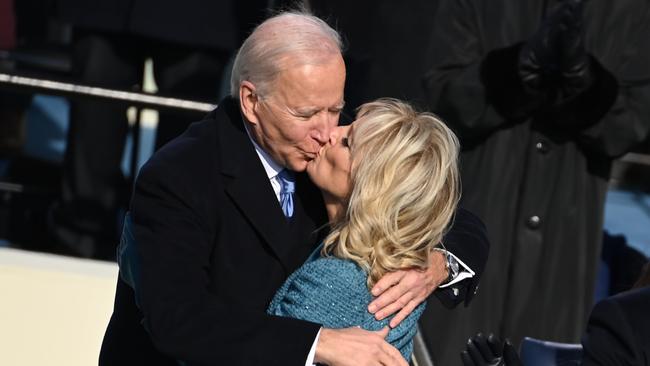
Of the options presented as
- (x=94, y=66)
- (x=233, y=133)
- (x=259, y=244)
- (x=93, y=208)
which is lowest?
(x=93, y=208)

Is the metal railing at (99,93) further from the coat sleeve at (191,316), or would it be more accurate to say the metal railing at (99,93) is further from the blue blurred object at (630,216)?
the blue blurred object at (630,216)

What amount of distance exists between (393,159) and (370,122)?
0.10 m

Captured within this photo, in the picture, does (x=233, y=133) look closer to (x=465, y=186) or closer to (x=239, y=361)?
(x=239, y=361)

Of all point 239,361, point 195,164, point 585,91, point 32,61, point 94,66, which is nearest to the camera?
point 239,361

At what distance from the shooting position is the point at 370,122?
2646mm

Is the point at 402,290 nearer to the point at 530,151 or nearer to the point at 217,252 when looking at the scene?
the point at 217,252

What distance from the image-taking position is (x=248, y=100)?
2.72m

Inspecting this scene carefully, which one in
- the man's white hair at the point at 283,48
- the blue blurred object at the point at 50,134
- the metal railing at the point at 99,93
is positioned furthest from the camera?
the blue blurred object at the point at 50,134

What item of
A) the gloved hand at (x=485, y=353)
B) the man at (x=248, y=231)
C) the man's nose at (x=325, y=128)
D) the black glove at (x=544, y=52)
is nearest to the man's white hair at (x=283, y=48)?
the man at (x=248, y=231)

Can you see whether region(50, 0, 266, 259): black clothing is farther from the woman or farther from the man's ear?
the woman

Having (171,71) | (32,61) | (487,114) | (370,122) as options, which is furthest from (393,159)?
(32,61)

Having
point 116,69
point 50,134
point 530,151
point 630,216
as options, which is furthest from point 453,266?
point 50,134

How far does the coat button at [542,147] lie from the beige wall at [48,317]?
1343 mm

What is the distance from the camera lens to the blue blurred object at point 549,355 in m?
3.06
